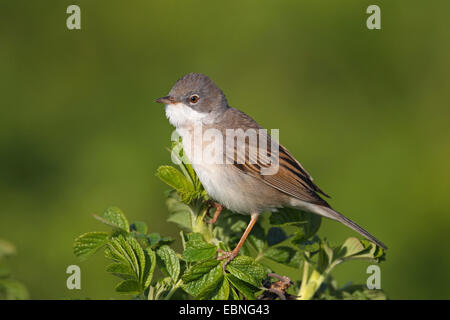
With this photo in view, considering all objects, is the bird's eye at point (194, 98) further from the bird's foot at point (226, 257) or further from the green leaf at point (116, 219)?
the bird's foot at point (226, 257)

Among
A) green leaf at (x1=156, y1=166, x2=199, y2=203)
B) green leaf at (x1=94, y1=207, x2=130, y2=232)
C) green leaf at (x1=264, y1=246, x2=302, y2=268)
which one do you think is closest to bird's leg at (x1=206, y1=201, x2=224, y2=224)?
green leaf at (x1=156, y1=166, x2=199, y2=203)

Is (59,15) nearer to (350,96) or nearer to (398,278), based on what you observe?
(350,96)

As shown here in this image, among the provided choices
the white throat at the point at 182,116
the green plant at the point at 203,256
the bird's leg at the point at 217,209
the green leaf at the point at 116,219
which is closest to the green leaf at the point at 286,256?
the green plant at the point at 203,256

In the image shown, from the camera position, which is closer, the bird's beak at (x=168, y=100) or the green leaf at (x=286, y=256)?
the green leaf at (x=286, y=256)

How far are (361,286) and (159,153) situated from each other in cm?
264

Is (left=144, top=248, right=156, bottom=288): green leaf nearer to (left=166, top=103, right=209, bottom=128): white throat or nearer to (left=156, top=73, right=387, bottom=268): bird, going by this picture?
(left=156, top=73, right=387, bottom=268): bird

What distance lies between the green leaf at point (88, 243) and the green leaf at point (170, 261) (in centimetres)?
24

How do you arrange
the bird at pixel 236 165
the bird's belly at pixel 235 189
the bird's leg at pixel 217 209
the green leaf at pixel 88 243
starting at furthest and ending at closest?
the bird at pixel 236 165 < the bird's belly at pixel 235 189 < the bird's leg at pixel 217 209 < the green leaf at pixel 88 243

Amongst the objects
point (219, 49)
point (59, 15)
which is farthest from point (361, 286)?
point (59, 15)

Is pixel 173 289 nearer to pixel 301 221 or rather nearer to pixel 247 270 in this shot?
pixel 247 270

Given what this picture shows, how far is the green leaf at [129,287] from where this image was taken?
5.67 ft

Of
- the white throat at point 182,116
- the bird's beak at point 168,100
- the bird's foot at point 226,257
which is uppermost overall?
the bird's beak at point 168,100

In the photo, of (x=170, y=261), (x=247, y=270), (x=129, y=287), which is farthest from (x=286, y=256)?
(x=129, y=287)

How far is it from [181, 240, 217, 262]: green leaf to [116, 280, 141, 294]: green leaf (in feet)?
0.67
